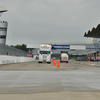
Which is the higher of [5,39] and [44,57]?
[5,39]

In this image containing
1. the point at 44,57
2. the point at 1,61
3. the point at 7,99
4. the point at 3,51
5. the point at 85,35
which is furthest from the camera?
the point at 85,35

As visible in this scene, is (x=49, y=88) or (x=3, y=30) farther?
(x=3, y=30)

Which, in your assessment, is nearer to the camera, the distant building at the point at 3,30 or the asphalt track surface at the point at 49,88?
the asphalt track surface at the point at 49,88

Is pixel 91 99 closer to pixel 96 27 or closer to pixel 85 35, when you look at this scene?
pixel 96 27

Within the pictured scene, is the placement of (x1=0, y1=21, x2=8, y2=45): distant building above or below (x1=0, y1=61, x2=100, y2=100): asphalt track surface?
above

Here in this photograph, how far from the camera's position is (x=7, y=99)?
17.2ft

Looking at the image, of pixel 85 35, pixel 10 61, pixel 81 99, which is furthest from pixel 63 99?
pixel 85 35

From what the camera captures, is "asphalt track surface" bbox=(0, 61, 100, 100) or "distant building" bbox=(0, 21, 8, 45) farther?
"distant building" bbox=(0, 21, 8, 45)

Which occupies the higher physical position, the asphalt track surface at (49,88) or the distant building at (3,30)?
the distant building at (3,30)

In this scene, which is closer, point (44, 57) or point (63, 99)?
point (63, 99)

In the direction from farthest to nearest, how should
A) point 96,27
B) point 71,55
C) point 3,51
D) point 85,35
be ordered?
point 71,55
point 85,35
point 96,27
point 3,51

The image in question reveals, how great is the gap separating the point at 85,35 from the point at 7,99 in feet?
183

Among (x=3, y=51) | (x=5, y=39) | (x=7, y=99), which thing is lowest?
(x=7, y=99)

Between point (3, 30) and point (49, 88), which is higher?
point (3, 30)
